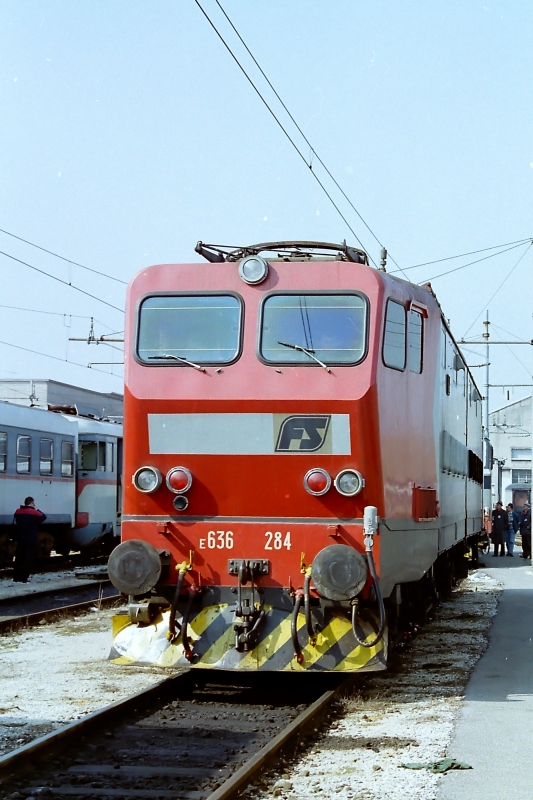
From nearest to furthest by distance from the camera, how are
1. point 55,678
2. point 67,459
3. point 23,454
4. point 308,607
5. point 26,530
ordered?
point 308,607 < point 55,678 < point 26,530 < point 23,454 < point 67,459

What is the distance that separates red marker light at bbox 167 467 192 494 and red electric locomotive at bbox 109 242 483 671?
1cm

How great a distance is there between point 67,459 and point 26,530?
234 inches

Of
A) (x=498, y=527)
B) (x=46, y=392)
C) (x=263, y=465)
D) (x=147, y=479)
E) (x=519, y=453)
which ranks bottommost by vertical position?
(x=498, y=527)

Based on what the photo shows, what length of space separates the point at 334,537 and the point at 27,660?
13.1 feet

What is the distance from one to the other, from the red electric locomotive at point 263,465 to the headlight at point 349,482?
0.01 metres

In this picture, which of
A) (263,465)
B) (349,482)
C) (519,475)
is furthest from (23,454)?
(519,475)

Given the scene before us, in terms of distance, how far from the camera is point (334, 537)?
29.7ft

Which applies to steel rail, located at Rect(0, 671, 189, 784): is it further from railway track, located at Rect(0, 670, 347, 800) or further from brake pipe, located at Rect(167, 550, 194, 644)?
brake pipe, located at Rect(167, 550, 194, 644)

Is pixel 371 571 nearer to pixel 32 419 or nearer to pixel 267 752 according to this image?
pixel 267 752

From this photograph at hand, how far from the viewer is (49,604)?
56.4ft

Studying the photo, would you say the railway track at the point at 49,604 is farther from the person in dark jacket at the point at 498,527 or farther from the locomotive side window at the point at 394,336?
the person in dark jacket at the point at 498,527

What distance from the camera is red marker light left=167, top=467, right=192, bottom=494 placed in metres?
9.32

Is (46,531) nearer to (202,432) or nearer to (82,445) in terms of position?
(82,445)

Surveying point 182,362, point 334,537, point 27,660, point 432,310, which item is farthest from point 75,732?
point 432,310
